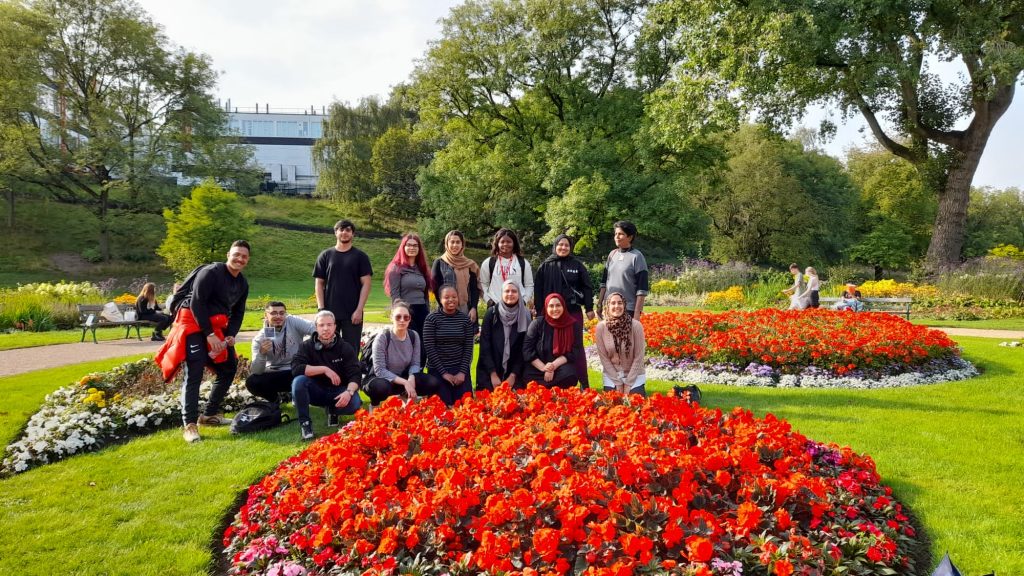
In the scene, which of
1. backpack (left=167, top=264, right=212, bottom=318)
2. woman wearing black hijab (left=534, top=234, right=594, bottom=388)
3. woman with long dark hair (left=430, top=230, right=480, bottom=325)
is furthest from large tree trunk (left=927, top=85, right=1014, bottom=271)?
backpack (left=167, top=264, right=212, bottom=318)

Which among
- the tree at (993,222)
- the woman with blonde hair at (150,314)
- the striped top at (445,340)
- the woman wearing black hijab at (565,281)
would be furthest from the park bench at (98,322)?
the tree at (993,222)

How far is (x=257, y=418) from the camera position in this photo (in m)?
5.48

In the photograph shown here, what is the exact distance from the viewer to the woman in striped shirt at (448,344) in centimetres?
575

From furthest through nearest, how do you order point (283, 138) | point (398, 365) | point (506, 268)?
1. point (283, 138)
2. point (506, 268)
3. point (398, 365)

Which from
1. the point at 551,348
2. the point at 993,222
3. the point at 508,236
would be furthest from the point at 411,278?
the point at 993,222

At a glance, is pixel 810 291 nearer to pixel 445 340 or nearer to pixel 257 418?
pixel 445 340

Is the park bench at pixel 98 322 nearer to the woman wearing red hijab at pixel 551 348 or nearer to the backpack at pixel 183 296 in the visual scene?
the backpack at pixel 183 296

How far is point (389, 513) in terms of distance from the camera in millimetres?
2867

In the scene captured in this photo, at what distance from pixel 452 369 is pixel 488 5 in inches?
911

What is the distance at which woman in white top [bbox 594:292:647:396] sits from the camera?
543 centimetres

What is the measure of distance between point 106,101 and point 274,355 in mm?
33732

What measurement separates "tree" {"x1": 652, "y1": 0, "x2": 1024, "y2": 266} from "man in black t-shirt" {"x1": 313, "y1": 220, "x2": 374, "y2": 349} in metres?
14.1

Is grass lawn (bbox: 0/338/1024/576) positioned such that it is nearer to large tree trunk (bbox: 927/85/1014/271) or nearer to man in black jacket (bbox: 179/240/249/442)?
man in black jacket (bbox: 179/240/249/442)

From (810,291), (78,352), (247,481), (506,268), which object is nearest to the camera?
(247,481)
